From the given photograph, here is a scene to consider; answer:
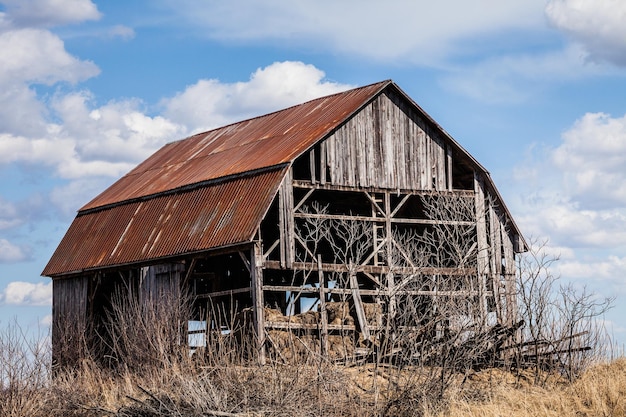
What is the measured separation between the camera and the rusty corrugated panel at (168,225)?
28.8 m

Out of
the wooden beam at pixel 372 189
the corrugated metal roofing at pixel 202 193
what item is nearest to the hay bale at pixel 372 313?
the wooden beam at pixel 372 189

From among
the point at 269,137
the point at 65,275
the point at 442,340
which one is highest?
the point at 269,137

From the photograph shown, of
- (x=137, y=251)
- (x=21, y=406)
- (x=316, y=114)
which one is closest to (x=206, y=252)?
(x=137, y=251)

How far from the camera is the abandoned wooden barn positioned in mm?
29016

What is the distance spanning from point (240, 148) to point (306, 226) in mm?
5412

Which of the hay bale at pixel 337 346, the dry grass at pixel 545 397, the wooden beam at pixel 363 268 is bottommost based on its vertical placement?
the dry grass at pixel 545 397

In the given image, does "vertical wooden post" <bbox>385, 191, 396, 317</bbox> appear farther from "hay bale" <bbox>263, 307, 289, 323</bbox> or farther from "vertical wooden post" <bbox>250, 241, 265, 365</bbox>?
"vertical wooden post" <bbox>250, 241, 265, 365</bbox>

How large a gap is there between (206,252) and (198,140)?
10580mm

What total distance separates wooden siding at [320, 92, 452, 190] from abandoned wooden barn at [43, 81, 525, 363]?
34 millimetres

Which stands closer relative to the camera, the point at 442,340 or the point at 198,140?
the point at 442,340

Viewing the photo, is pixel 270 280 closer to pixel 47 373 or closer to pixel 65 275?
pixel 65 275

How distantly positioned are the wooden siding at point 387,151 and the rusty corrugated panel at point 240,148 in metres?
0.58

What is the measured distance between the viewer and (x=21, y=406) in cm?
2248

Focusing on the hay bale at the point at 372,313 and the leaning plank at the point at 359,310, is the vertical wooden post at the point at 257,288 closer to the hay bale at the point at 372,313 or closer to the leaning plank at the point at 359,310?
the leaning plank at the point at 359,310
